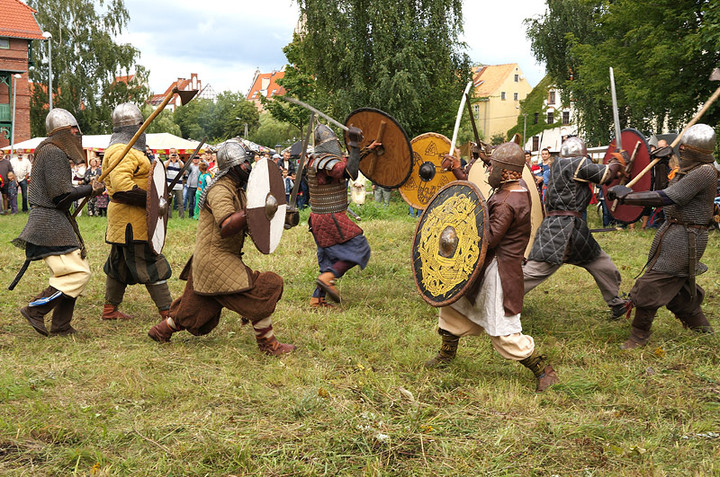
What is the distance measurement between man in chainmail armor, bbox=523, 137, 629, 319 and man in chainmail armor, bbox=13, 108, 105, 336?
11.4 feet

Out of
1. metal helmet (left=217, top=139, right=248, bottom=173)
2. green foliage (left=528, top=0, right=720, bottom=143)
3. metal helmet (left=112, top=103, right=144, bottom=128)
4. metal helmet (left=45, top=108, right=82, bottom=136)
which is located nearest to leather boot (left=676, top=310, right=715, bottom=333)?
metal helmet (left=217, top=139, right=248, bottom=173)

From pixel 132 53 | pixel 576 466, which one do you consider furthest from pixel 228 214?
pixel 132 53

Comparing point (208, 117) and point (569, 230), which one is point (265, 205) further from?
point (208, 117)

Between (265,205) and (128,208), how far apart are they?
5.39 feet

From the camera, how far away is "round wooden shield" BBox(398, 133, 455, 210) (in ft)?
21.2

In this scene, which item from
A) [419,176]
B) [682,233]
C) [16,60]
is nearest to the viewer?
[682,233]

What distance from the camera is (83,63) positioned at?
31.3 m

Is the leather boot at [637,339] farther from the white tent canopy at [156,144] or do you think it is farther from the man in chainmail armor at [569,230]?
the white tent canopy at [156,144]

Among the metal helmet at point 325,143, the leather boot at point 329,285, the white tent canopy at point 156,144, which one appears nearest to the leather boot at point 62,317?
the leather boot at point 329,285

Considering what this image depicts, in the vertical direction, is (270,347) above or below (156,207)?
below

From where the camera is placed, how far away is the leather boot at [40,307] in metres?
4.72

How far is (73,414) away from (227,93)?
62.8 metres

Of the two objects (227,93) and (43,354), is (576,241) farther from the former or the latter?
(227,93)

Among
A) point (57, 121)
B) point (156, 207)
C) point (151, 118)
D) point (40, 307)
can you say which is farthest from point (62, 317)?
point (151, 118)
